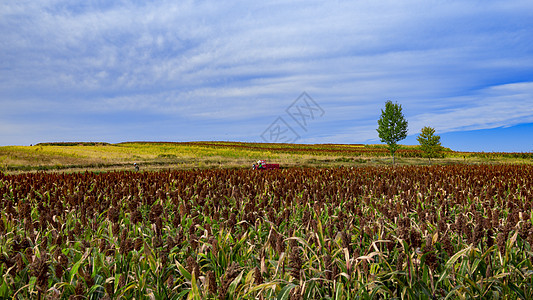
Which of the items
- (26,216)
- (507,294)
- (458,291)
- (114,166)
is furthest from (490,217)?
(114,166)

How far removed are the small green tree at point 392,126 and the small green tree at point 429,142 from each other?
7.36 feet

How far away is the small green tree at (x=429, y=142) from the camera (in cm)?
3775

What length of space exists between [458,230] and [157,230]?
346 centimetres

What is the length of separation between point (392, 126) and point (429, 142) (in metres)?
4.60

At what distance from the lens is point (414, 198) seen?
22.9 ft

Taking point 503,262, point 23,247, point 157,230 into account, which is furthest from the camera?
point 157,230

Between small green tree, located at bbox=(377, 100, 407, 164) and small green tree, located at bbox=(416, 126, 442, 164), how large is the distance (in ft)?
7.36

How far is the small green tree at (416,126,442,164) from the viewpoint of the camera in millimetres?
37750

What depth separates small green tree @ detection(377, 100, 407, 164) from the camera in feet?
132

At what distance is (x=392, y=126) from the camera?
40719mm

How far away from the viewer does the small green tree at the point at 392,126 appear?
1590 inches

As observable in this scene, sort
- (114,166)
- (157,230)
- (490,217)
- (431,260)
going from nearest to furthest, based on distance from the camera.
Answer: (431,260) → (157,230) → (490,217) → (114,166)

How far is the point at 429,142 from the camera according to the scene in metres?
38.1

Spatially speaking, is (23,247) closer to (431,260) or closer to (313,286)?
(313,286)
